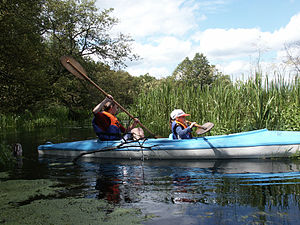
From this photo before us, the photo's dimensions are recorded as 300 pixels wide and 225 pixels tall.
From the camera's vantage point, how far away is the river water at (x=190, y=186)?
94.7 inches

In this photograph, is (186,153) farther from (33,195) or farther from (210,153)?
(33,195)

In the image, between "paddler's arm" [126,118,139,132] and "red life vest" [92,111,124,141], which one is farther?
"paddler's arm" [126,118,139,132]

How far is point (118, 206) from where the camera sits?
2766mm

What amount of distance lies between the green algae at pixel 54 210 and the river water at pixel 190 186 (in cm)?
16

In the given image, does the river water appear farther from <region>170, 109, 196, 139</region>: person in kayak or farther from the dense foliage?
the dense foliage

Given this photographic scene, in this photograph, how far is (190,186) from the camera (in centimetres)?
345

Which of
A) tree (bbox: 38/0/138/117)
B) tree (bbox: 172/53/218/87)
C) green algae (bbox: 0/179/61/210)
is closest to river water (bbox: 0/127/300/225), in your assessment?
green algae (bbox: 0/179/61/210)

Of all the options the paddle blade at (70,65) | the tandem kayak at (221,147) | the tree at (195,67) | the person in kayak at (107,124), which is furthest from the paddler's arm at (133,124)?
the tree at (195,67)

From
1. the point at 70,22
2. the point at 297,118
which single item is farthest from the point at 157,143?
the point at 70,22

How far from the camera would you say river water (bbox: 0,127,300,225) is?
2406 mm

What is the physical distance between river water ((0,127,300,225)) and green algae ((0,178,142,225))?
6.2 inches

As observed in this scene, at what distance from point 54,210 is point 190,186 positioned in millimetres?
1552

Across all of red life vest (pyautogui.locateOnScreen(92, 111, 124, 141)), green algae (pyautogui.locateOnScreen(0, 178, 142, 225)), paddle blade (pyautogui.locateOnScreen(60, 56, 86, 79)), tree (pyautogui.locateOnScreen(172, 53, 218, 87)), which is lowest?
green algae (pyautogui.locateOnScreen(0, 178, 142, 225))

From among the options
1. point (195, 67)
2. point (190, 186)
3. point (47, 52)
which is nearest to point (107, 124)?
point (190, 186)
